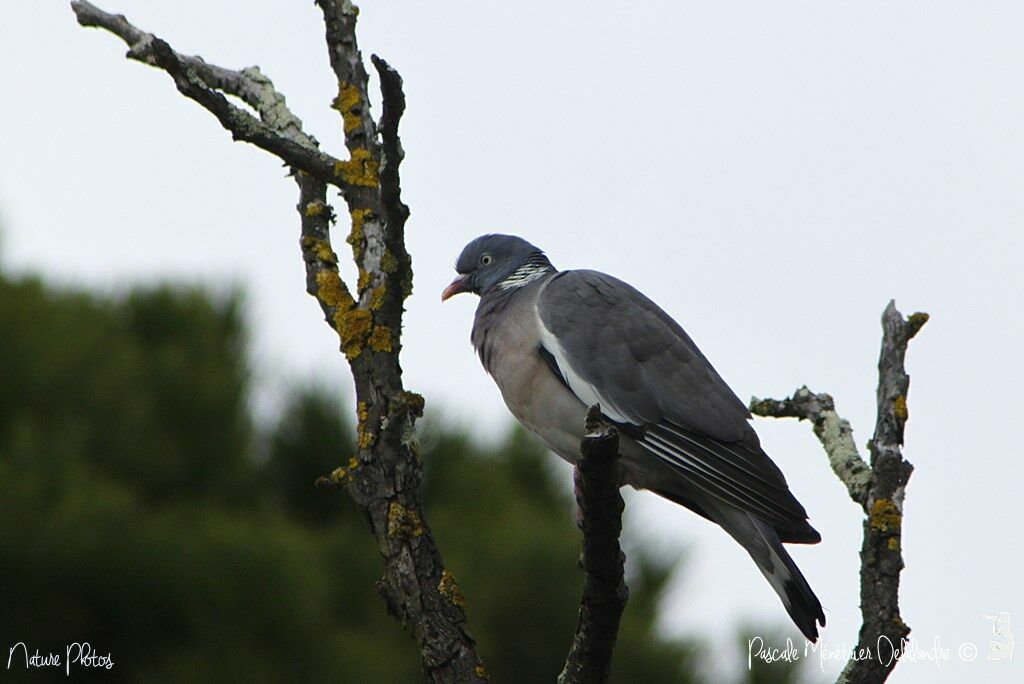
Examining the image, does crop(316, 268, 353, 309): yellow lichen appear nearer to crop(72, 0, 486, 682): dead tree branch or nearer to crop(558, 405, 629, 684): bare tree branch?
crop(72, 0, 486, 682): dead tree branch

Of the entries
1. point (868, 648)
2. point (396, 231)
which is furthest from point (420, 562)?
point (868, 648)

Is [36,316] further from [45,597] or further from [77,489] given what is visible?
[45,597]

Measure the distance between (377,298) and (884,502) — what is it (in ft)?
4.31

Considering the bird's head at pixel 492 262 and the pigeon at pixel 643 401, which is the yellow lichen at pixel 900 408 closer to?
the pigeon at pixel 643 401

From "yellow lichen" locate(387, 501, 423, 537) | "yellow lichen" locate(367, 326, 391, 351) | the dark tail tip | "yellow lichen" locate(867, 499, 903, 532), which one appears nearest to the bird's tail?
the dark tail tip

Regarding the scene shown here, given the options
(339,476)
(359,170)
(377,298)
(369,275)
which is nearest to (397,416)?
(339,476)

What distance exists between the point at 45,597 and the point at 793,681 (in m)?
4.58

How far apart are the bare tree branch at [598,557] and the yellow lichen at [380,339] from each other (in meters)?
0.64

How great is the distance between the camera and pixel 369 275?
10.2 feet

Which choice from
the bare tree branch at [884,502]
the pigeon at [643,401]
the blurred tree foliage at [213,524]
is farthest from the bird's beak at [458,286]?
the blurred tree foliage at [213,524]

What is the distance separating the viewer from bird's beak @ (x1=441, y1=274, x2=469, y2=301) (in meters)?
4.92

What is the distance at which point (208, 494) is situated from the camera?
9.26 meters

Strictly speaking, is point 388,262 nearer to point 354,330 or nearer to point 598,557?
point 354,330

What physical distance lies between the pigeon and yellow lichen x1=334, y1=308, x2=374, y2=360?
1036 millimetres
